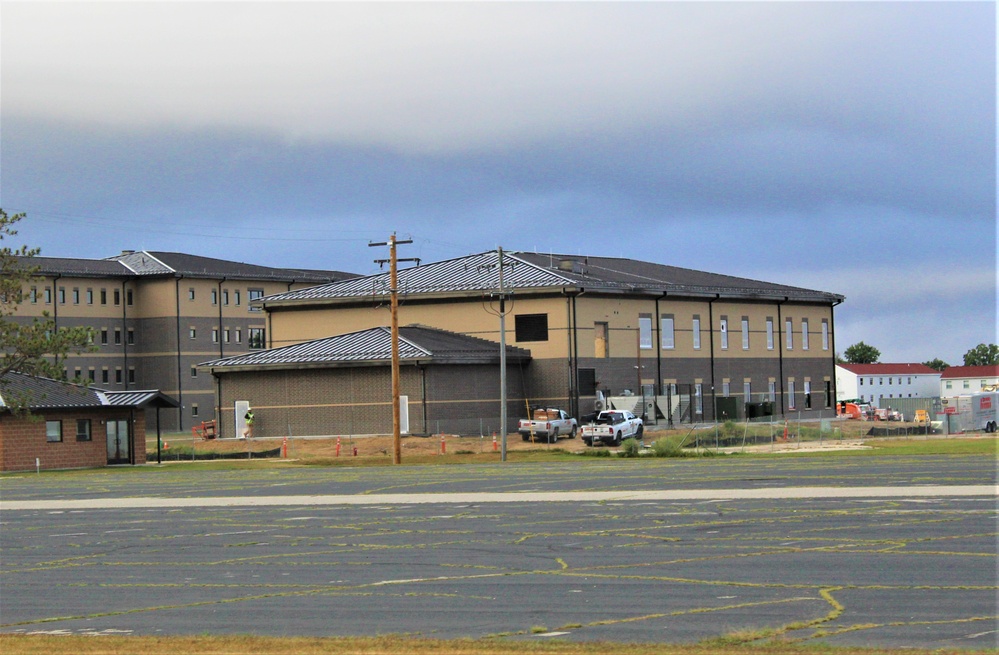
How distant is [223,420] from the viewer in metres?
73.4

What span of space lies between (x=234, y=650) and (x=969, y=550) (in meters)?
11.1

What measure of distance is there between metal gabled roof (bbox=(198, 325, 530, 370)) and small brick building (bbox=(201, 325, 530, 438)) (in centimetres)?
5

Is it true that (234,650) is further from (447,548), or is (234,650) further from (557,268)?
(557,268)

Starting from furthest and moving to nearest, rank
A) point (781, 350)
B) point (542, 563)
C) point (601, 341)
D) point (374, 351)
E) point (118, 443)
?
point (781, 350) → point (601, 341) → point (374, 351) → point (118, 443) → point (542, 563)

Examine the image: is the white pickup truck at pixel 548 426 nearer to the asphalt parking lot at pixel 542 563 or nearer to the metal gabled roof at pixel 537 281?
the metal gabled roof at pixel 537 281

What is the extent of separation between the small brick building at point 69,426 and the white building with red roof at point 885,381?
388 ft

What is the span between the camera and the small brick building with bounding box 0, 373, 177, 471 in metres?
56.6

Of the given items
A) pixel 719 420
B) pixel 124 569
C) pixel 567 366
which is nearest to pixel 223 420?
pixel 567 366

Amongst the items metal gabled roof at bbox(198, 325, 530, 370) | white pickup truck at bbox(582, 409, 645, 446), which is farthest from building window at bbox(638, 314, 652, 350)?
white pickup truck at bbox(582, 409, 645, 446)

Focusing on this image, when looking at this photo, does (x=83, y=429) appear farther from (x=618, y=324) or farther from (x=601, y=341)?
(x=618, y=324)

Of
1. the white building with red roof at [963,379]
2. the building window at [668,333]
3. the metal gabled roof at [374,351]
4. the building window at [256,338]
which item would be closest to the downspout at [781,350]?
the building window at [668,333]

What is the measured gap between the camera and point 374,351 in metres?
69.8

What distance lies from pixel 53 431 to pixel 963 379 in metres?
154

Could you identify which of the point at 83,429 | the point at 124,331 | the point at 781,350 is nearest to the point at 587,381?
the point at 781,350
